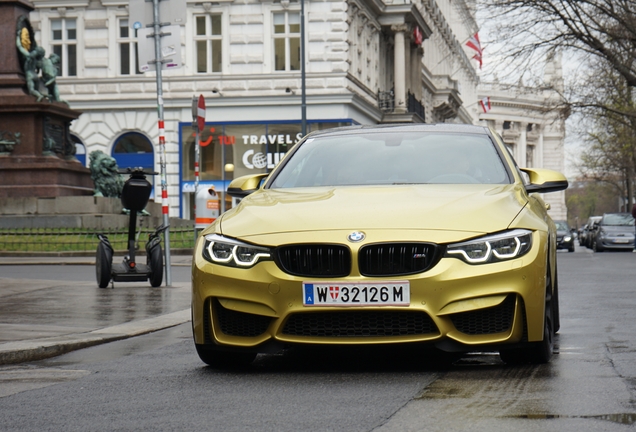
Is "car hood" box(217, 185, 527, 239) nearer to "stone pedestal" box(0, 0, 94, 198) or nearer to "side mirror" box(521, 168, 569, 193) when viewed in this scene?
"side mirror" box(521, 168, 569, 193)

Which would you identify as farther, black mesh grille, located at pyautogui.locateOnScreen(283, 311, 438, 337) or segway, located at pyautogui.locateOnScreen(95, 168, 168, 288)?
segway, located at pyautogui.locateOnScreen(95, 168, 168, 288)

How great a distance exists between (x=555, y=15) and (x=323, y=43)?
33.7 ft

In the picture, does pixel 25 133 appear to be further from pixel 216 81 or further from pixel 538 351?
pixel 538 351

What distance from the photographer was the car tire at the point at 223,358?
6.89 meters

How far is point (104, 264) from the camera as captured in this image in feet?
49.8

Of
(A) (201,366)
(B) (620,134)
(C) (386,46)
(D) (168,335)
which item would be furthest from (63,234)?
(B) (620,134)

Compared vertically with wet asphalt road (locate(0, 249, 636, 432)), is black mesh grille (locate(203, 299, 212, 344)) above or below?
above

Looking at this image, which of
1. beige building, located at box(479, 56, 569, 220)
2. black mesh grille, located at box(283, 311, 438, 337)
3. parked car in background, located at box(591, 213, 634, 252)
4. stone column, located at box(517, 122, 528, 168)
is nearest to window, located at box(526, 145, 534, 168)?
beige building, located at box(479, 56, 569, 220)

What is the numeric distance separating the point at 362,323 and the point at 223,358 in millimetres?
988

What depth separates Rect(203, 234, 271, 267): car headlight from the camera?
6.52 metres

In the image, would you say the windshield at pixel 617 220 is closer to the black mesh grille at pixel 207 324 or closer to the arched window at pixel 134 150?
the arched window at pixel 134 150

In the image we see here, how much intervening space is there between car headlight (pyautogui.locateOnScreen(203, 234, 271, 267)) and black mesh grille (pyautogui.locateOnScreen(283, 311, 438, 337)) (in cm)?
39

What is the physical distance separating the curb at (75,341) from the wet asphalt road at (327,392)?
148mm

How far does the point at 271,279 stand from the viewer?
641 centimetres
